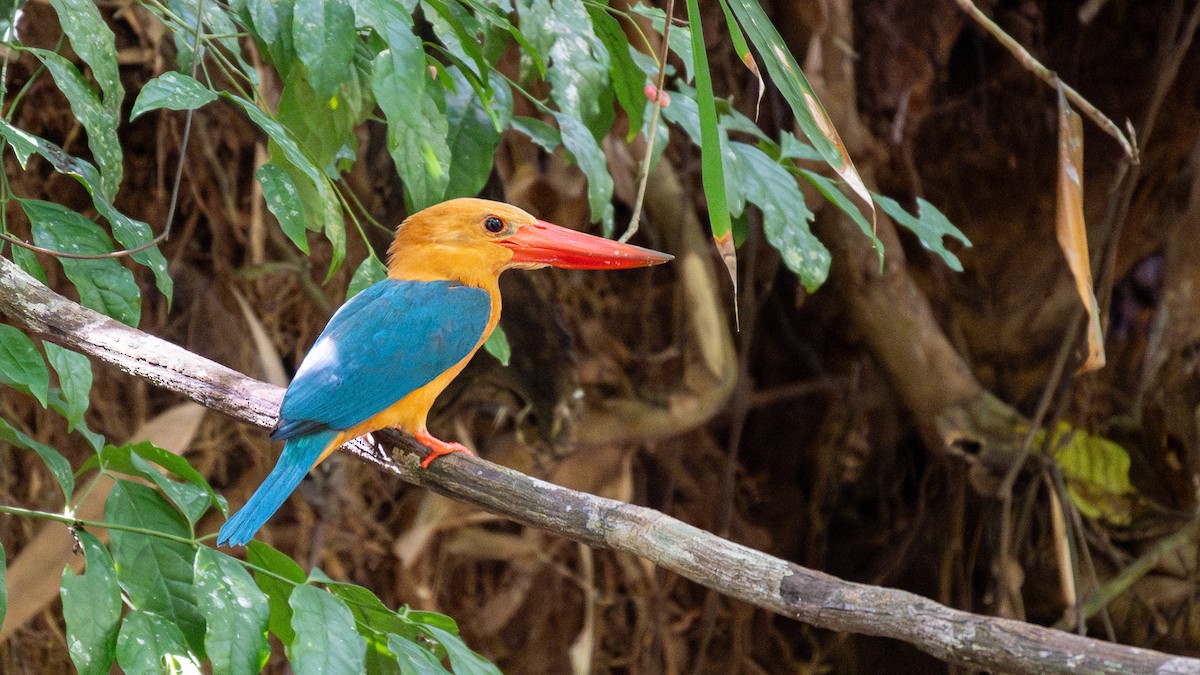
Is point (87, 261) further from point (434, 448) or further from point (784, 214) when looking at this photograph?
point (784, 214)

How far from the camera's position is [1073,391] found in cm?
340

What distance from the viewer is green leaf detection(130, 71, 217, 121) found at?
1.25 m

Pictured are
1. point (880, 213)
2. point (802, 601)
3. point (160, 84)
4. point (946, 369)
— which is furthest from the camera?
point (946, 369)

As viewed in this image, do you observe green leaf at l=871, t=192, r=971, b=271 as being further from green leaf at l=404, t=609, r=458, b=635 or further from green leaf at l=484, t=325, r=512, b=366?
green leaf at l=404, t=609, r=458, b=635

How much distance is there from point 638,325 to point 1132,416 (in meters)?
1.56

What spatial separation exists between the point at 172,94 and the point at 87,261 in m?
0.32

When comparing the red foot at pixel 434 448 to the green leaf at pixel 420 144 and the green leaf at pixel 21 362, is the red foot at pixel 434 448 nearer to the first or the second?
the green leaf at pixel 420 144

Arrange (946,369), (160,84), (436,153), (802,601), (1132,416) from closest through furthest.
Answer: (802,601), (160,84), (436,153), (946,369), (1132,416)

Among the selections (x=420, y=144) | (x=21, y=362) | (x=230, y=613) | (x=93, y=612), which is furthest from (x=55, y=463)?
(x=420, y=144)

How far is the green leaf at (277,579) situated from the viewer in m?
1.32

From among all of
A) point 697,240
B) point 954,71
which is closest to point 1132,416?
point 954,71

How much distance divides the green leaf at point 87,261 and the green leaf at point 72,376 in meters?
0.07

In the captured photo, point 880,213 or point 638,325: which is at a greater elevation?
point 880,213

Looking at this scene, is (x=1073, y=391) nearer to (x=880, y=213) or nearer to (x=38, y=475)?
(x=880, y=213)
